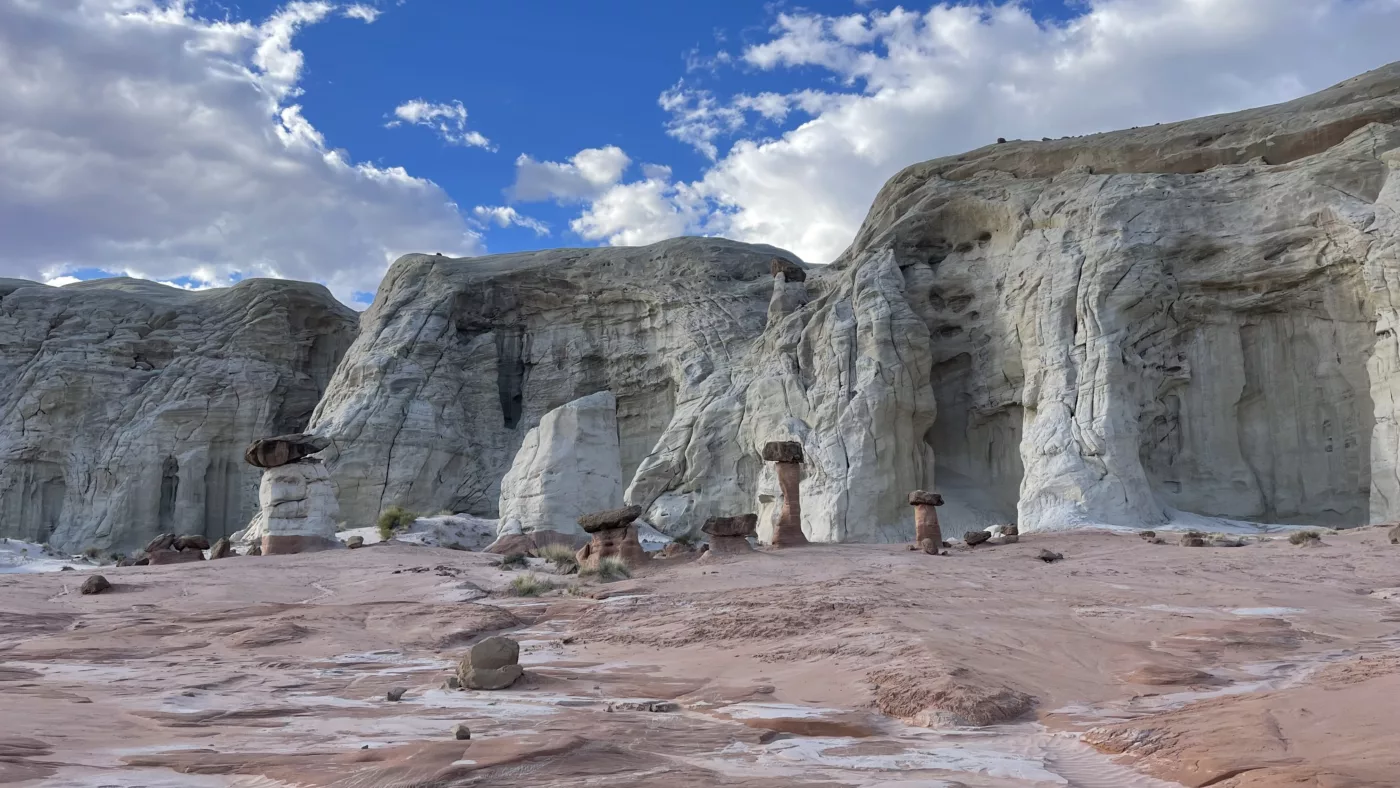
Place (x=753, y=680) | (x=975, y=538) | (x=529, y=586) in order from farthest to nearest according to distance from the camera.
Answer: (x=975, y=538)
(x=529, y=586)
(x=753, y=680)

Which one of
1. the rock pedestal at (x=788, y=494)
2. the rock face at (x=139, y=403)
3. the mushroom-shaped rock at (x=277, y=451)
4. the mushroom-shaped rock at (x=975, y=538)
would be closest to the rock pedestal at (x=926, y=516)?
the mushroom-shaped rock at (x=975, y=538)

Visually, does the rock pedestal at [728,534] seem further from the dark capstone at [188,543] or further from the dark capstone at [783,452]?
the dark capstone at [188,543]

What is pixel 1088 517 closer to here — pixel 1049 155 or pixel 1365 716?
pixel 1049 155

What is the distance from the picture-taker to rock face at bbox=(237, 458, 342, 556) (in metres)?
22.1

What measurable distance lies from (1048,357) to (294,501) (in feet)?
58.3

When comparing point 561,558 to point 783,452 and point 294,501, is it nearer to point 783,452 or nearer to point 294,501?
point 783,452

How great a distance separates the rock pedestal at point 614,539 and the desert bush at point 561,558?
0.74ft

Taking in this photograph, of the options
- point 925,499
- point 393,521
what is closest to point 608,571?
point 925,499

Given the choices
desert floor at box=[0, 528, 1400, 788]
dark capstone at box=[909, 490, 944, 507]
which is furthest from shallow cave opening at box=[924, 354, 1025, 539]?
desert floor at box=[0, 528, 1400, 788]

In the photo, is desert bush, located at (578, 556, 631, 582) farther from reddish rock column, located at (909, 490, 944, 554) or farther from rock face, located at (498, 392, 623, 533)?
rock face, located at (498, 392, 623, 533)

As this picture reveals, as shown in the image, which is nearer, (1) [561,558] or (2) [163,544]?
(1) [561,558]

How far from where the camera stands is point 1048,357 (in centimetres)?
2589

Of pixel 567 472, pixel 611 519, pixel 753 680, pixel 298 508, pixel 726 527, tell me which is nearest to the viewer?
pixel 753 680

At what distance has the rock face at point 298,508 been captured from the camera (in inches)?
872
